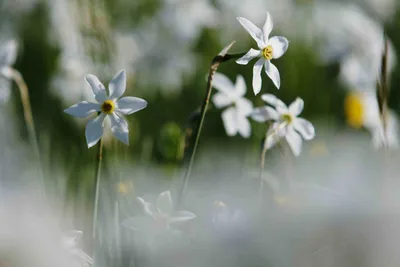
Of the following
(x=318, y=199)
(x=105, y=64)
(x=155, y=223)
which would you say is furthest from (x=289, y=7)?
(x=155, y=223)

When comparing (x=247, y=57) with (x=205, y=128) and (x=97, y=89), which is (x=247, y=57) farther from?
(x=205, y=128)

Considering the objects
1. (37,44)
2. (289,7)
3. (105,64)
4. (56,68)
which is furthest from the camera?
(289,7)

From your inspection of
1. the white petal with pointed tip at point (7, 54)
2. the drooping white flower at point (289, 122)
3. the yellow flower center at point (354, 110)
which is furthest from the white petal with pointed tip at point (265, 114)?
the yellow flower center at point (354, 110)

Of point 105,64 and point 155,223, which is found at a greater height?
point 105,64

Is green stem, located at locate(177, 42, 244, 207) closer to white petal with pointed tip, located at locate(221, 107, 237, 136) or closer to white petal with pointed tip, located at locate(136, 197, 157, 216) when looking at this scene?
white petal with pointed tip, located at locate(136, 197, 157, 216)

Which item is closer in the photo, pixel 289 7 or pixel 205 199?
pixel 205 199

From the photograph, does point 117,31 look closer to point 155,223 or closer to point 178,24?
point 178,24

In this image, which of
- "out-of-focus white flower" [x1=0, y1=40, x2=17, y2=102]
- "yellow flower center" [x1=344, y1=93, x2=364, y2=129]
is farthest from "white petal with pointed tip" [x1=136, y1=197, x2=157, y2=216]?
"yellow flower center" [x1=344, y1=93, x2=364, y2=129]
